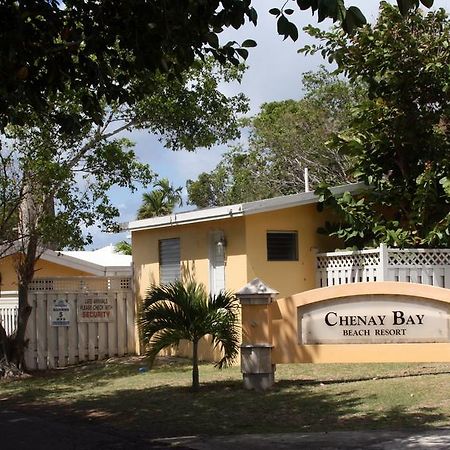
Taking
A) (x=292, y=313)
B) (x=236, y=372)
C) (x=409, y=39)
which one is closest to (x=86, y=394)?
(x=236, y=372)

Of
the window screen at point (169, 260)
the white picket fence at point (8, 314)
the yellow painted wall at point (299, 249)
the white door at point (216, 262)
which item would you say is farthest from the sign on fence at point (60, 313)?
the yellow painted wall at point (299, 249)

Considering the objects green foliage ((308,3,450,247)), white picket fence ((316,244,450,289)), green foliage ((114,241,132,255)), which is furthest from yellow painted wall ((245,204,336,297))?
green foliage ((114,241,132,255))

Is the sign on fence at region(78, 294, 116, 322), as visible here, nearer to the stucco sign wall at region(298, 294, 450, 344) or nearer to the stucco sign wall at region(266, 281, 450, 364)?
the stucco sign wall at region(266, 281, 450, 364)

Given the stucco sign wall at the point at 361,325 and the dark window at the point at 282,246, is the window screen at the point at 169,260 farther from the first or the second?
the stucco sign wall at the point at 361,325

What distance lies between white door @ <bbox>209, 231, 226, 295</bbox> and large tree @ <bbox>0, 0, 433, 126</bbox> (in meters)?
7.30

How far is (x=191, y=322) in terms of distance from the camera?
12031mm

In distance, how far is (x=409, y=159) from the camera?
15.5m

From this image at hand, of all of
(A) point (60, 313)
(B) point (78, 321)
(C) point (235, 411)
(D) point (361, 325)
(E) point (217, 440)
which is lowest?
(E) point (217, 440)

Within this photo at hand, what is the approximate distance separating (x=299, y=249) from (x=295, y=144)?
54.5 ft

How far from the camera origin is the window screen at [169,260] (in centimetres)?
1770

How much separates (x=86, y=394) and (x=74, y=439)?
13.3 ft

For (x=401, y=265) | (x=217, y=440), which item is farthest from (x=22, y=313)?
(x=217, y=440)

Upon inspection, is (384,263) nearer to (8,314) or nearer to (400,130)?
(400,130)

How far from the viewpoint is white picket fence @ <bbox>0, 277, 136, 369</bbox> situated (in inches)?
674
